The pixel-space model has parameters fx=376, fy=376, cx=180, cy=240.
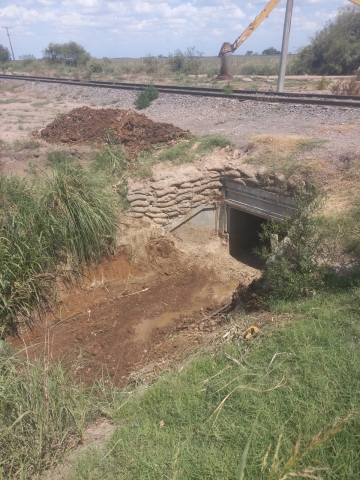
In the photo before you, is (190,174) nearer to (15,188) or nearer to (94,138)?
(94,138)

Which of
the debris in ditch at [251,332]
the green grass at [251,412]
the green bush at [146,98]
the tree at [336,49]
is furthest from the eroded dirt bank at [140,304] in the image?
the tree at [336,49]

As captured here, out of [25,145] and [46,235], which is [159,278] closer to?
[46,235]

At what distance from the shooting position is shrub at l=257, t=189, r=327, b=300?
541cm

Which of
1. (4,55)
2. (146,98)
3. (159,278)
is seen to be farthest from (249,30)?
(4,55)

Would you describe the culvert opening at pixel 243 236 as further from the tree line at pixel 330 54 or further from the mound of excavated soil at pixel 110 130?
the tree line at pixel 330 54

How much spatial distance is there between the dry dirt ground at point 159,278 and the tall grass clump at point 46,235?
42cm

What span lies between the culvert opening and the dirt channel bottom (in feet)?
5.40

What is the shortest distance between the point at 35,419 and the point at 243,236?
329 inches

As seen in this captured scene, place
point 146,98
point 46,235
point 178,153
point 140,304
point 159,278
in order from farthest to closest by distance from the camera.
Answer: point 146,98 < point 178,153 < point 159,278 < point 140,304 < point 46,235

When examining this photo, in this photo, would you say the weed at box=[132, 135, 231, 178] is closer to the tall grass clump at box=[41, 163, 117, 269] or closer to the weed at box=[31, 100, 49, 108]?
the tall grass clump at box=[41, 163, 117, 269]

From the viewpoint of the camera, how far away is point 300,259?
219 inches

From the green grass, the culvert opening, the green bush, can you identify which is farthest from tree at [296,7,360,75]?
the green grass

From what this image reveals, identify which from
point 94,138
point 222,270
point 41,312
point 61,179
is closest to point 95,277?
point 41,312

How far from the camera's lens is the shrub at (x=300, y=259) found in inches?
213
